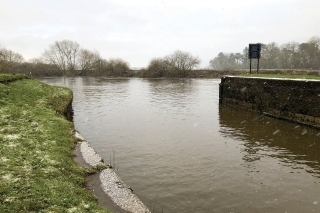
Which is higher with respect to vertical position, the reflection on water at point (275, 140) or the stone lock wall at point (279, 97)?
the stone lock wall at point (279, 97)

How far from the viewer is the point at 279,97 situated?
16.8 meters

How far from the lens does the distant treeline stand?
73312 millimetres

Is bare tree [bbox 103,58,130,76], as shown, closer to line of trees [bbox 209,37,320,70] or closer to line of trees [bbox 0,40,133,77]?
line of trees [bbox 0,40,133,77]

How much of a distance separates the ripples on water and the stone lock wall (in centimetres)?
97

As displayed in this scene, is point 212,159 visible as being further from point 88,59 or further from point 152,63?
point 88,59

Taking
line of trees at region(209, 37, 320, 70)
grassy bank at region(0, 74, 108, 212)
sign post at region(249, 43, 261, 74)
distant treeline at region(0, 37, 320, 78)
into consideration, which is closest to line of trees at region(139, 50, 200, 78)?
distant treeline at region(0, 37, 320, 78)

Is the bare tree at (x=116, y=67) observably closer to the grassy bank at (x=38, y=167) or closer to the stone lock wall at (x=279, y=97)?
the stone lock wall at (x=279, y=97)

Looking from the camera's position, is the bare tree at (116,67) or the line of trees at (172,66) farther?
the bare tree at (116,67)

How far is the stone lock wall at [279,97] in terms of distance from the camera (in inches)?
566

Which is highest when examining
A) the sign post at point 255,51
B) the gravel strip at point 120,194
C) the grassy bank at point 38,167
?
the sign post at point 255,51

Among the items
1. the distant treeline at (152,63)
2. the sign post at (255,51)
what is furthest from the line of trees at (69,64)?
the sign post at (255,51)

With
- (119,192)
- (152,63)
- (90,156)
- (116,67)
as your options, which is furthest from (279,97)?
(116,67)

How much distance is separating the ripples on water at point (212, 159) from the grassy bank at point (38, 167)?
1831 millimetres

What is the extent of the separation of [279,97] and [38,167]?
15.5 m
